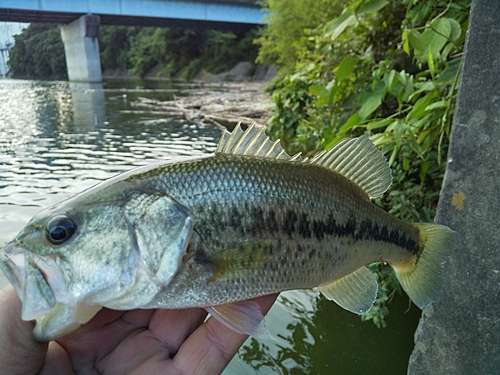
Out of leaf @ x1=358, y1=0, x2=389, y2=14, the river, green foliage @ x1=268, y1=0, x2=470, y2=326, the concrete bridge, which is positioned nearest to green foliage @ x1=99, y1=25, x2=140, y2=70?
the concrete bridge

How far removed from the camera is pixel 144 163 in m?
9.84

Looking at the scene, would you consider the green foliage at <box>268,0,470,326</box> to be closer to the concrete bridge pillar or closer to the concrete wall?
the concrete wall


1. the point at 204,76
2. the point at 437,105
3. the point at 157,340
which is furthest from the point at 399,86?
the point at 204,76

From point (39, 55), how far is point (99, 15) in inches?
1202

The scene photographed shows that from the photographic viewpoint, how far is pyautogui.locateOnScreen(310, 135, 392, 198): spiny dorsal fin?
184cm

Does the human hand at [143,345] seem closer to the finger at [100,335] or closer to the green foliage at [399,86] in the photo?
the finger at [100,335]

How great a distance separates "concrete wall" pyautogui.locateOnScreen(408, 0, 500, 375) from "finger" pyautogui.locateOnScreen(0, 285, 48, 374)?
2.35 meters

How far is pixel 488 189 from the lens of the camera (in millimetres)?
2381

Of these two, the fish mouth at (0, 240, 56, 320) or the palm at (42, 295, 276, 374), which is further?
the palm at (42, 295, 276, 374)

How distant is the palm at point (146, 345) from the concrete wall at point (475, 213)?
1358 mm

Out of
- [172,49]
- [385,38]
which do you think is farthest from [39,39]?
[385,38]

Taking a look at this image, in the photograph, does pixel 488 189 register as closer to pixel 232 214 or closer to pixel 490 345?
pixel 490 345

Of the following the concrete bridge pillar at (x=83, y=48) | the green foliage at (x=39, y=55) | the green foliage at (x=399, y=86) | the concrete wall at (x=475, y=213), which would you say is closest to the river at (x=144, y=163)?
the green foliage at (x=399, y=86)

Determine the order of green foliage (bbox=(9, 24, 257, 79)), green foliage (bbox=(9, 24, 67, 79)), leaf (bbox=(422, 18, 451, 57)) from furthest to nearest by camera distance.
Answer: green foliage (bbox=(9, 24, 67, 79)) → green foliage (bbox=(9, 24, 257, 79)) → leaf (bbox=(422, 18, 451, 57))
